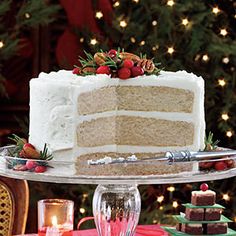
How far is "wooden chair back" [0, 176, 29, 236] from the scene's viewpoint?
271 centimetres

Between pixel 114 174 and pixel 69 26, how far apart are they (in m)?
2.20

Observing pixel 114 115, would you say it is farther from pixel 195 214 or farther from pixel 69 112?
pixel 195 214

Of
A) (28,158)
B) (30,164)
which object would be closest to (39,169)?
(30,164)

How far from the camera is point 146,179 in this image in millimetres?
1979

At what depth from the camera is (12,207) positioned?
2.72 metres

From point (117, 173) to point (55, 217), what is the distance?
0.29m

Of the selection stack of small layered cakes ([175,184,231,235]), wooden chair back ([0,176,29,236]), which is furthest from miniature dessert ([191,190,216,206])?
wooden chair back ([0,176,29,236])

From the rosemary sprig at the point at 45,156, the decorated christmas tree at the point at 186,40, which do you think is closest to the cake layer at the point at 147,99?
the rosemary sprig at the point at 45,156

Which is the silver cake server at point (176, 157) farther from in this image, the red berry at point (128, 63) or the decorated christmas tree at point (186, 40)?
the decorated christmas tree at point (186, 40)

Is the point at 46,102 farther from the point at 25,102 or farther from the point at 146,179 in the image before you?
the point at 25,102

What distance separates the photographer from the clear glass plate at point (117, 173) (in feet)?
6.45

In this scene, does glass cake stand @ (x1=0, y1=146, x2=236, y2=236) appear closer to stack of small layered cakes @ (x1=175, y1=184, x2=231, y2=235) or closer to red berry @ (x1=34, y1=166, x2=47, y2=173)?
red berry @ (x1=34, y1=166, x2=47, y2=173)

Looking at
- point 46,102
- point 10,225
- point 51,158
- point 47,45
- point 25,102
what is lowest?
point 10,225

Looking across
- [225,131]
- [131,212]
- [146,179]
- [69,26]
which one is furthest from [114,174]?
[69,26]
